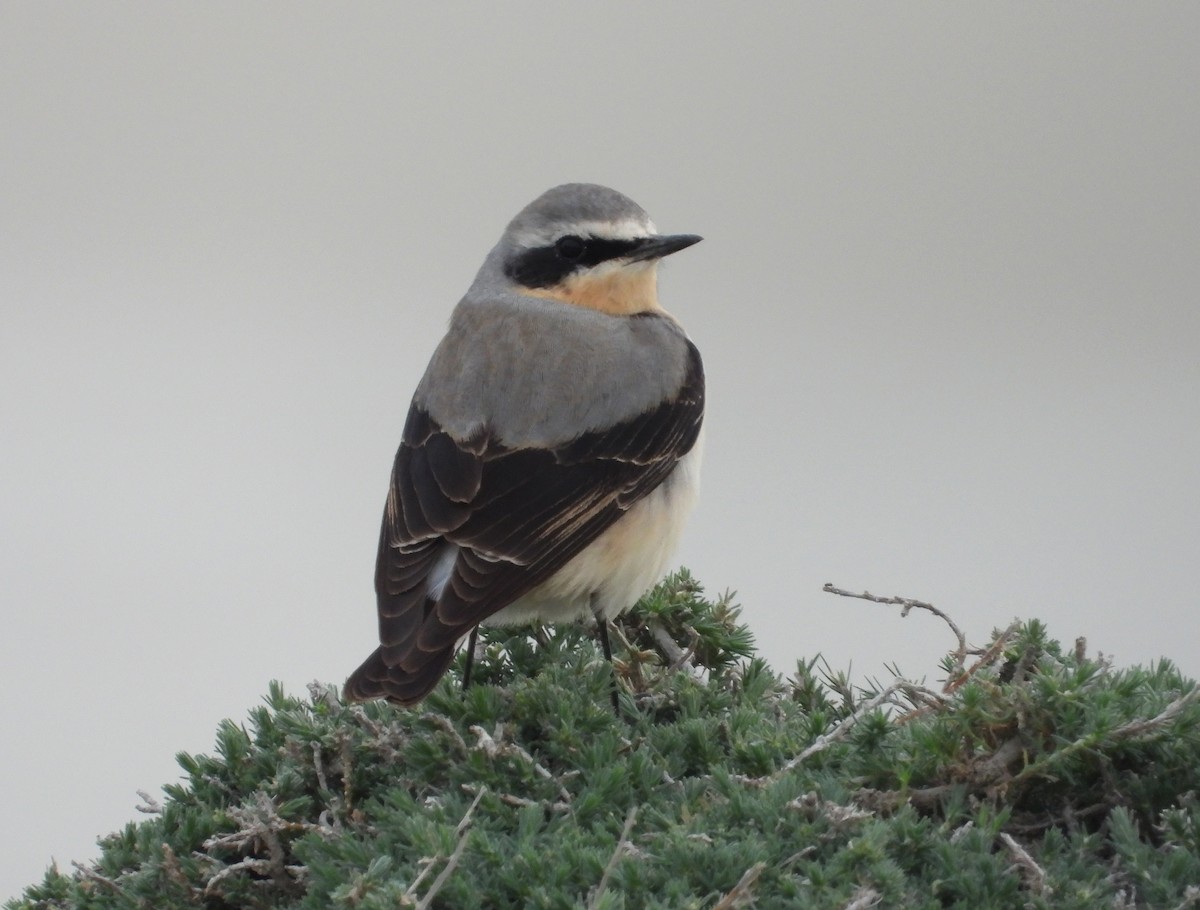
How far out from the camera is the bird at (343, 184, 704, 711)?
2852 millimetres

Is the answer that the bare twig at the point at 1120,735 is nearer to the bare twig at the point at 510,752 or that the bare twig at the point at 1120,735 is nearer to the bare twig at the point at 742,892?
the bare twig at the point at 742,892

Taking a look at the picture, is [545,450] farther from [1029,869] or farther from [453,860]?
[1029,869]

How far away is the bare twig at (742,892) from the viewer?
1.81 metres

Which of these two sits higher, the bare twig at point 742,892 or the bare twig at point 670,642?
the bare twig at point 742,892

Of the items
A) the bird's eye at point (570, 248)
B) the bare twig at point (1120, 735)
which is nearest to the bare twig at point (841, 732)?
the bare twig at point (1120, 735)

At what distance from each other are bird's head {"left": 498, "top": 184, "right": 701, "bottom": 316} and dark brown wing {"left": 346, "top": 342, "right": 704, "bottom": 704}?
0.42 m

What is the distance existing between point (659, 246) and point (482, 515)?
0.93 metres

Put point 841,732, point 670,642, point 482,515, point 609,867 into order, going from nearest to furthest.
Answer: point 609,867, point 841,732, point 482,515, point 670,642

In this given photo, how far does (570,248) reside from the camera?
11.9 ft

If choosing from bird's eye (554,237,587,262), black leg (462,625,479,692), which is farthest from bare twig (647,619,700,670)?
bird's eye (554,237,587,262)

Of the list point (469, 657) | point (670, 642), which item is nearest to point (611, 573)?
point (670, 642)

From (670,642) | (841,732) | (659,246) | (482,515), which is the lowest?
(670,642)

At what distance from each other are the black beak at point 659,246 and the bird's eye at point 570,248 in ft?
0.45

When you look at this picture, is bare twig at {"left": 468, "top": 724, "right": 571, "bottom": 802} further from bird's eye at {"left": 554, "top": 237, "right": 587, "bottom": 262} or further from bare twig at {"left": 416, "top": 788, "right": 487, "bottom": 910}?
bird's eye at {"left": 554, "top": 237, "right": 587, "bottom": 262}
